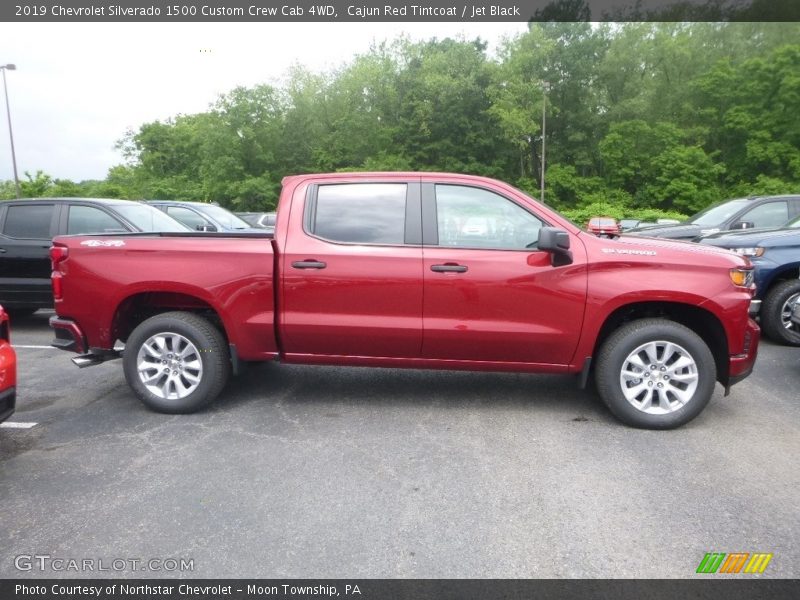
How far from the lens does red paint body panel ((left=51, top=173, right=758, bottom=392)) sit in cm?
445

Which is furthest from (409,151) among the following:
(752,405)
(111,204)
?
(752,405)

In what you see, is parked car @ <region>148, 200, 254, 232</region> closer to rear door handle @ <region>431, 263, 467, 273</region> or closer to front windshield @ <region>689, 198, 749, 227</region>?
rear door handle @ <region>431, 263, 467, 273</region>

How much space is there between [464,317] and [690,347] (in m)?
1.67

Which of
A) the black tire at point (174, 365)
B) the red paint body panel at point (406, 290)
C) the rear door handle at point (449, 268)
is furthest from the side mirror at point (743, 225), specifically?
the black tire at point (174, 365)

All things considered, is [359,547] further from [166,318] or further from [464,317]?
[166,318]

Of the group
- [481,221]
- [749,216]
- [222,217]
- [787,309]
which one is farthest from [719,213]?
[222,217]

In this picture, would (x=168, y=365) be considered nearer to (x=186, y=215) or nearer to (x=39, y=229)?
(x=39, y=229)

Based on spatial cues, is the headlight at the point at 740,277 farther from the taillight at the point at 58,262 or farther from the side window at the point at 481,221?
the taillight at the point at 58,262

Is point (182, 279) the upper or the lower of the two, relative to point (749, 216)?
lower

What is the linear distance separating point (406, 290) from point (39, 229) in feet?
19.3

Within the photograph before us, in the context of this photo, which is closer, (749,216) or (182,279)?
(182,279)

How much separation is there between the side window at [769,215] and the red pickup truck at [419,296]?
20.2ft

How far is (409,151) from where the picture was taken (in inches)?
1884

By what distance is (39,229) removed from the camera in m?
7.87
